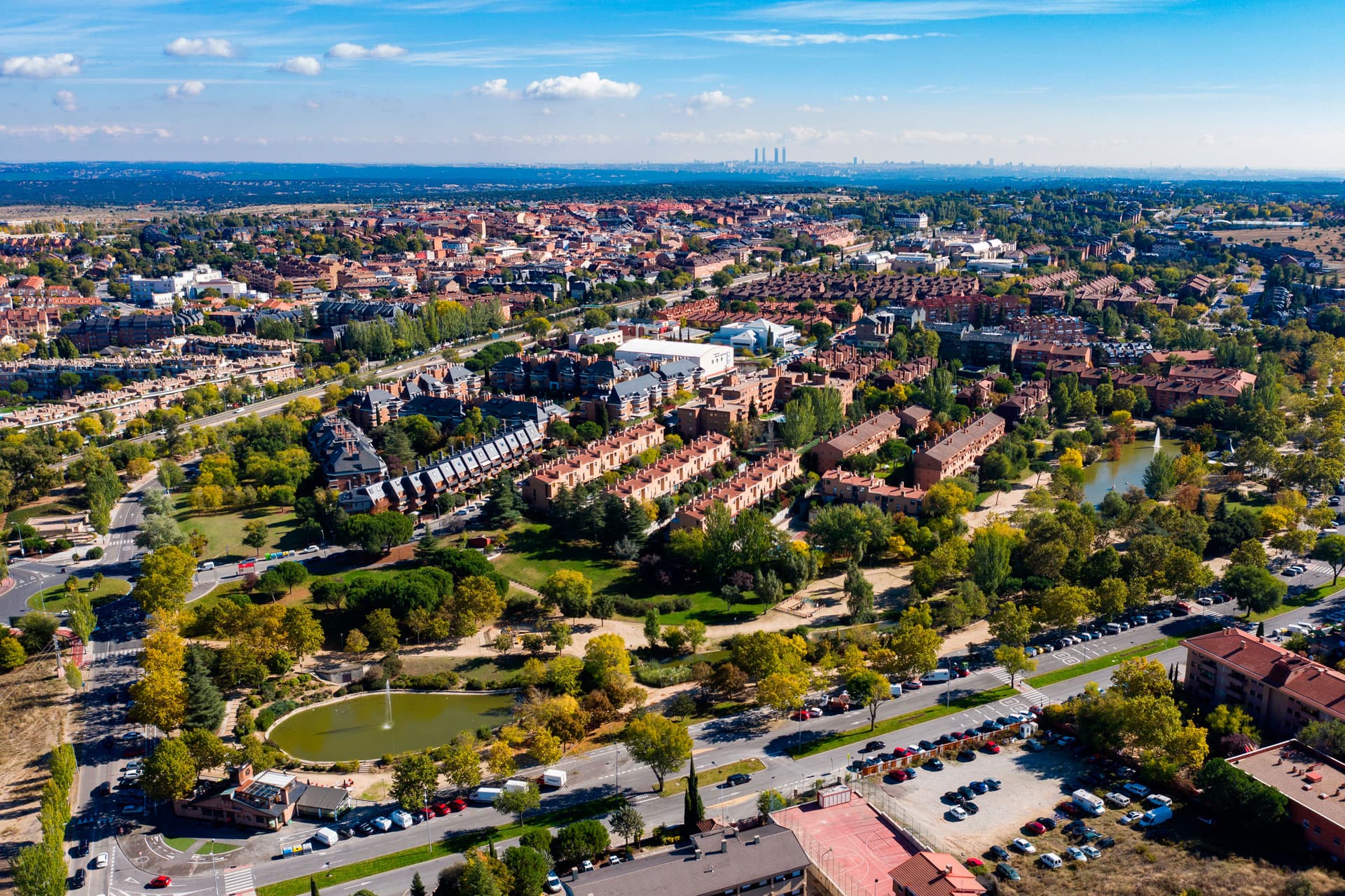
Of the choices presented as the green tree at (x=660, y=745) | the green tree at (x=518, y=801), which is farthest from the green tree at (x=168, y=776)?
the green tree at (x=660, y=745)

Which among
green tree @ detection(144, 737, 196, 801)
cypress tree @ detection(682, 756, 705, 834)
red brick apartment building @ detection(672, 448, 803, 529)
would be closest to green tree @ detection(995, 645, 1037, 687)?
cypress tree @ detection(682, 756, 705, 834)

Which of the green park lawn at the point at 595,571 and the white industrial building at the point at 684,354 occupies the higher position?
the white industrial building at the point at 684,354

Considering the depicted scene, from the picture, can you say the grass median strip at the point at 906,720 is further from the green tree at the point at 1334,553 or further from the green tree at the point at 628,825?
the green tree at the point at 1334,553

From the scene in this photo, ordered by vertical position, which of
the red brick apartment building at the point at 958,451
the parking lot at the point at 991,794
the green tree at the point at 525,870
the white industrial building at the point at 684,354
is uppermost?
the white industrial building at the point at 684,354

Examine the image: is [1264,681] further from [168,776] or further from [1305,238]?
[1305,238]

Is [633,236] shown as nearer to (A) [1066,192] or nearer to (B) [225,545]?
(A) [1066,192]

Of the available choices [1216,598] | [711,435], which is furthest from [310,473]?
[1216,598]
